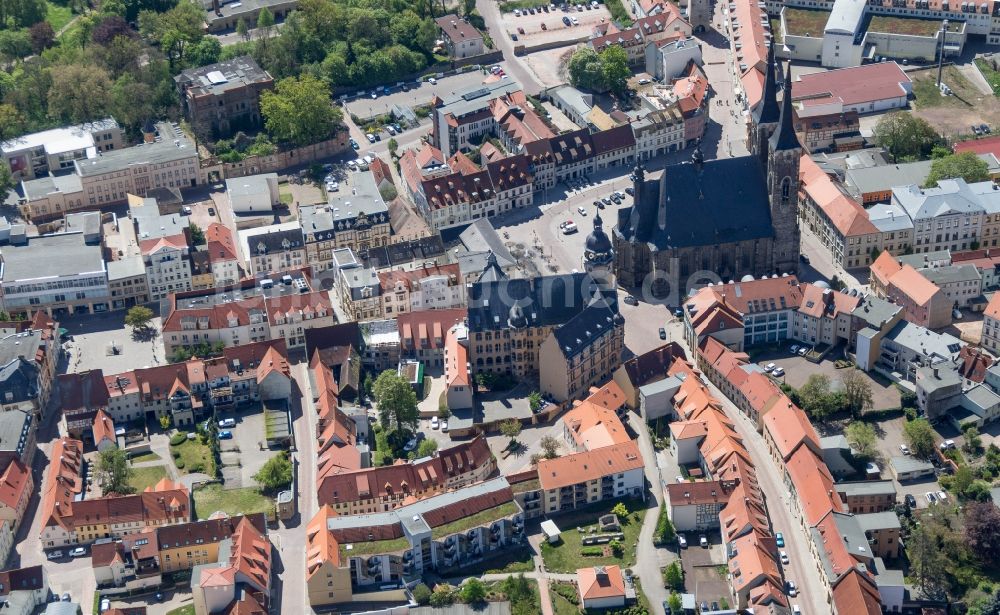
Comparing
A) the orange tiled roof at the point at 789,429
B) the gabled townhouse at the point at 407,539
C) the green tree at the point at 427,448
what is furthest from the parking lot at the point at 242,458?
the orange tiled roof at the point at 789,429

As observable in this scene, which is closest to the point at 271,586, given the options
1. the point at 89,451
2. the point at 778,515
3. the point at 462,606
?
the point at 462,606

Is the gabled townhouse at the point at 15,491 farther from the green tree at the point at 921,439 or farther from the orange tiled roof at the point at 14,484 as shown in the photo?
the green tree at the point at 921,439

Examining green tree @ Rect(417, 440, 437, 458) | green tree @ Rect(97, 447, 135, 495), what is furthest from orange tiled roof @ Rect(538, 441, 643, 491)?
green tree @ Rect(97, 447, 135, 495)

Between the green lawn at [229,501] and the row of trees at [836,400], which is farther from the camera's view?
the row of trees at [836,400]

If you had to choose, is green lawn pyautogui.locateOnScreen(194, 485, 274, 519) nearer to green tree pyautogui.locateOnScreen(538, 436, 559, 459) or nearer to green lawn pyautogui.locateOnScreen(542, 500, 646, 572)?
green tree pyautogui.locateOnScreen(538, 436, 559, 459)

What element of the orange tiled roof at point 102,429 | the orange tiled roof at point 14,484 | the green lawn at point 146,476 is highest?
the orange tiled roof at point 14,484

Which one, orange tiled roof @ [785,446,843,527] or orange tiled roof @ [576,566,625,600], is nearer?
orange tiled roof @ [576,566,625,600]

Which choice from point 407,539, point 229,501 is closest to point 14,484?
point 229,501
